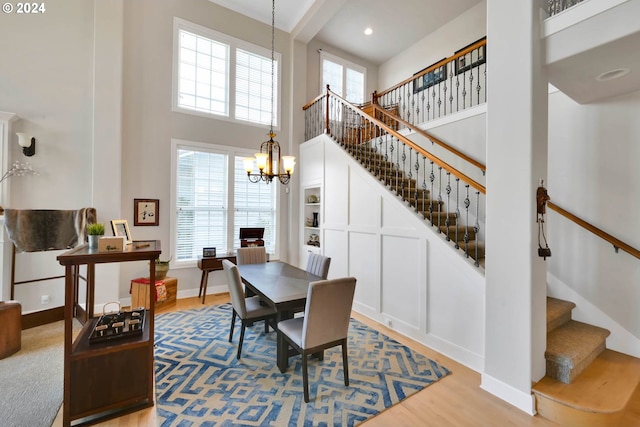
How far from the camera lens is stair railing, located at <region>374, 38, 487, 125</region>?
459 centimetres

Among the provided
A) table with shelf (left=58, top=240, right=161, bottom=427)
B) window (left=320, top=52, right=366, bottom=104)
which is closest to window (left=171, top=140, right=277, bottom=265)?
table with shelf (left=58, top=240, right=161, bottom=427)

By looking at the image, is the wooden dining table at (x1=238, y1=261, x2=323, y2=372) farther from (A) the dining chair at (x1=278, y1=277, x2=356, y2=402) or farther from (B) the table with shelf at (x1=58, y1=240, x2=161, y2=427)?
(B) the table with shelf at (x1=58, y1=240, x2=161, y2=427)

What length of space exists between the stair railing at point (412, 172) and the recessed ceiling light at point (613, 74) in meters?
1.29

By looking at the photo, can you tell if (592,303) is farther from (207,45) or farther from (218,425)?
(207,45)

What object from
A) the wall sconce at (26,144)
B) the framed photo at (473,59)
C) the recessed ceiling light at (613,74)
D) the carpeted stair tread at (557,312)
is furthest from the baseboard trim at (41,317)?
the framed photo at (473,59)

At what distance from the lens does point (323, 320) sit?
2.24 meters

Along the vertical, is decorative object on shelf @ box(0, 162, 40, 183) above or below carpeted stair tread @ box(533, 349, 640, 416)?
above

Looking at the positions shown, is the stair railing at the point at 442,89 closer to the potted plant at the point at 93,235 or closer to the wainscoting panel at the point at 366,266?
the wainscoting panel at the point at 366,266

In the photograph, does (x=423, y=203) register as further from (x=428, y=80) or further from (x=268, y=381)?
(x=428, y=80)

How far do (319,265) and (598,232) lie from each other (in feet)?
9.46

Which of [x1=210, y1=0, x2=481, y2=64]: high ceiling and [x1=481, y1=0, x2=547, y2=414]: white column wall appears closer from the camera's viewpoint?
[x1=481, y1=0, x2=547, y2=414]: white column wall

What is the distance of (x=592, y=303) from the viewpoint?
9.37 ft

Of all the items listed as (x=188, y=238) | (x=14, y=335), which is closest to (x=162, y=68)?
(x=188, y=238)

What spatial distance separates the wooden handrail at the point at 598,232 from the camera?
102 inches
